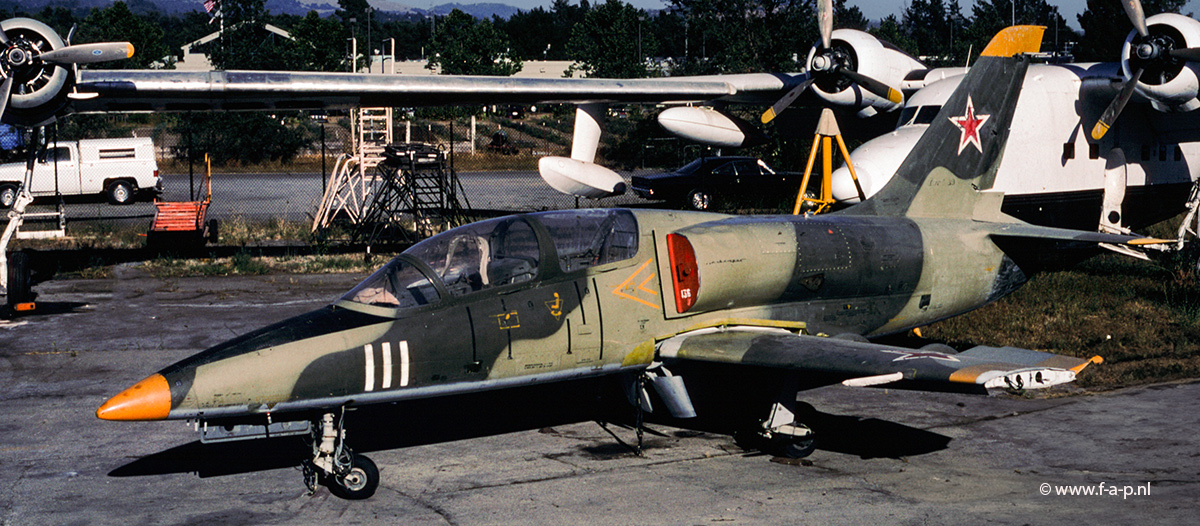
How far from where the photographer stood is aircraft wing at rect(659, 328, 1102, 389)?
8.05 meters

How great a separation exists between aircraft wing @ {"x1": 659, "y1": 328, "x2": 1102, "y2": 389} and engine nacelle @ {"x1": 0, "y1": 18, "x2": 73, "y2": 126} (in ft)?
44.0

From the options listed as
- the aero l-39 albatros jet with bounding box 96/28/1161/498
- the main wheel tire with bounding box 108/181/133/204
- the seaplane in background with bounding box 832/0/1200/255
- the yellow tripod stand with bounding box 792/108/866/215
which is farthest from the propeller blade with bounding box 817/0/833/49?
the main wheel tire with bounding box 108/181/133/204

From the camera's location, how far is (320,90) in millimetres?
19453

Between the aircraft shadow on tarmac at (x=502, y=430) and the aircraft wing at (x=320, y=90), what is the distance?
9.57 meters

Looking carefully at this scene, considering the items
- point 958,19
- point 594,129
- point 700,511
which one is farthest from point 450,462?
point 958,19

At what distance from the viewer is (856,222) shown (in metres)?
11.6

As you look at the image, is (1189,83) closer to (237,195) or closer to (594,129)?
(594,129)

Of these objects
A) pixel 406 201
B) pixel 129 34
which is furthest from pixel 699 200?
pixel 129 34

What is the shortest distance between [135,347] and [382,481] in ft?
23.9

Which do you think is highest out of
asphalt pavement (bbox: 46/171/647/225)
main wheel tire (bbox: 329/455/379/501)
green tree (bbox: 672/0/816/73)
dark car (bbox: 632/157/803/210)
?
green tree (bbox: 672/0/816/73)

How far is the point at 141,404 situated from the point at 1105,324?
46.4 feet

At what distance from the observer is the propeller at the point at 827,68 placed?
71.7ft

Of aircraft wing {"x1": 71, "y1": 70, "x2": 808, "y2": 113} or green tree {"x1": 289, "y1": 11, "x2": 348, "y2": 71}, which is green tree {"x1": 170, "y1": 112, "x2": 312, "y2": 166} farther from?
aircraft wing {"x1": 71, "y1": 70, "x2": 808, "y2": 113}

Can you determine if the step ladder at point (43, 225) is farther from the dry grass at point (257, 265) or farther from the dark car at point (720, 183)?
the dark car at point (720, 183)
